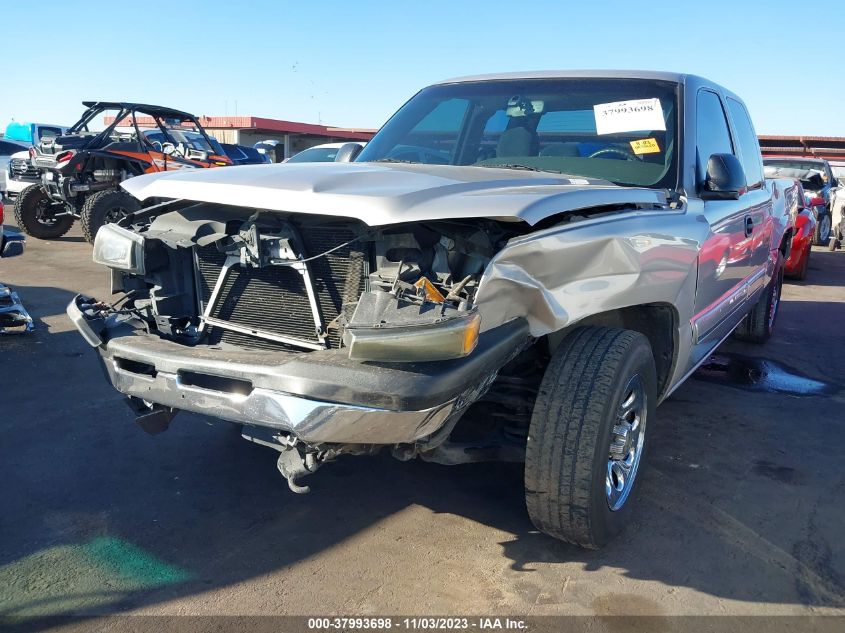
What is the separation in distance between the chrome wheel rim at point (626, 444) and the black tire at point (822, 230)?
1257cm

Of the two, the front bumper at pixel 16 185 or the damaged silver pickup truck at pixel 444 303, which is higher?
the damaged silver pickup truck at pixel 444 303

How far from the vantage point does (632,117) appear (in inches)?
140

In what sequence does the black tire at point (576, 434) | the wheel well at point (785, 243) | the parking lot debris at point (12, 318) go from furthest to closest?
the wheel well at point (785, 243) < the parking lot debris at point (12, 318) < the black tire at point (576, 434)

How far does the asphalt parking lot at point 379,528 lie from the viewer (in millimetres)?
2568

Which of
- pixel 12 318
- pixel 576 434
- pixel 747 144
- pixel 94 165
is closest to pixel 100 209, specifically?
pixel 94 165

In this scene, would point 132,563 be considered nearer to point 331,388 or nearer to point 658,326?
point 331,388

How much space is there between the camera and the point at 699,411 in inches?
180

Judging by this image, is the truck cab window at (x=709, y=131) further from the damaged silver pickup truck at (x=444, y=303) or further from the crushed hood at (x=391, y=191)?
the crushed hood at (x=391, y=191)

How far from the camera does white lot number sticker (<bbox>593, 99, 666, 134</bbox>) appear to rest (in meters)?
3.53

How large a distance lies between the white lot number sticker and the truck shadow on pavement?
5.47 ft

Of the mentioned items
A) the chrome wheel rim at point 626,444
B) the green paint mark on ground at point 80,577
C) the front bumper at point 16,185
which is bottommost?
the green paint mark on ground at point 80,577

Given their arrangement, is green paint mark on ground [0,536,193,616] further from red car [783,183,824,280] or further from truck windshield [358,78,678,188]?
red car [783,183,824,280]

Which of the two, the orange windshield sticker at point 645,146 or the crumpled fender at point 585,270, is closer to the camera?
the crumpled fender at point 585,270

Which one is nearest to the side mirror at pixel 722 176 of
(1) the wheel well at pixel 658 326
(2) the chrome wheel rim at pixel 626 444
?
(1) the wheel well at pixel 658 326
